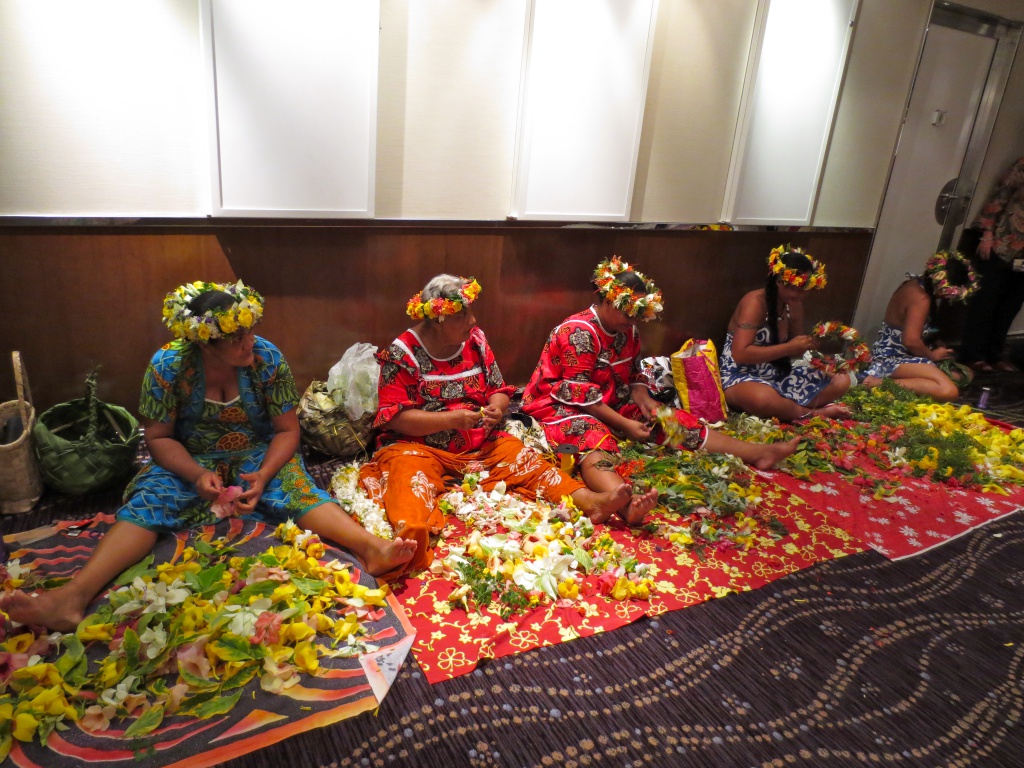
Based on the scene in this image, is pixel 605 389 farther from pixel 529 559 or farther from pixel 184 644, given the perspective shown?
pixel 184 644

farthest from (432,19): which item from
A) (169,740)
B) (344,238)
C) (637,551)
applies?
(169,740)

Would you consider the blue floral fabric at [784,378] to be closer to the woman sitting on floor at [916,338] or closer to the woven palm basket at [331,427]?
the woman sitting on floor at [916,338]

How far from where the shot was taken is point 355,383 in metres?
3.20

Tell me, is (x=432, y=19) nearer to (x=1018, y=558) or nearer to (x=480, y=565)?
(x=480, y=565)

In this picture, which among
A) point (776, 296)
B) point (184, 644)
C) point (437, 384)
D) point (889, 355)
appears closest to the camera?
point (184, 644)

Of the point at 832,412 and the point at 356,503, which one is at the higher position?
the point at 832,412

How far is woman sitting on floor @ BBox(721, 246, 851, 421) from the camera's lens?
3984 mm

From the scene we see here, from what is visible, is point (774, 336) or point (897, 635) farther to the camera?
point (774, 336)

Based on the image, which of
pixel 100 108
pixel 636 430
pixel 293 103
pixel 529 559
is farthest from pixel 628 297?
pixel 100 108

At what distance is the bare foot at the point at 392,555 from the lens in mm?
2301

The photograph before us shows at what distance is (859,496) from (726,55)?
9.08 ft

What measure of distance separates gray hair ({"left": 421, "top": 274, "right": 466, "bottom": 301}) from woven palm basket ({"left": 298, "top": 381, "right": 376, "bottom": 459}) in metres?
0.71

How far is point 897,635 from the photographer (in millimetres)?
2369

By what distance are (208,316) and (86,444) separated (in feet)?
3.10
